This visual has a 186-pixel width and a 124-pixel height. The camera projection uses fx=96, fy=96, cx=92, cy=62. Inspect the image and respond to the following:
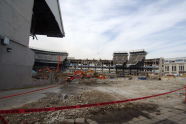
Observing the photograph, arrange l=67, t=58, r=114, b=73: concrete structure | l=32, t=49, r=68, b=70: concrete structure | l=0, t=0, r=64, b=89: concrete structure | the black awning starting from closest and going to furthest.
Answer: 1. l=0, t=0, r=64, b=89: concrete structure
2. the black awning
3. l=32, t=49, r=68, b=70: concrete structure
4. l=67, t=58, r=114, b=73: concrete structure

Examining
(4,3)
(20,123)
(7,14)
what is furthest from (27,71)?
(20,123)

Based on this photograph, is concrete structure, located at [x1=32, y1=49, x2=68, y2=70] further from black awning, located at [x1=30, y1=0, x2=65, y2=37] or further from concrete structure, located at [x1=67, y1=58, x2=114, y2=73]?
black awning, located at [x1=30, y1=0, x2=65, y2=37]

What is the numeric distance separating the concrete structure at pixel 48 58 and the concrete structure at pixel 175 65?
84194mm

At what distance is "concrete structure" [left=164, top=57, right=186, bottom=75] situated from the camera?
73.8m

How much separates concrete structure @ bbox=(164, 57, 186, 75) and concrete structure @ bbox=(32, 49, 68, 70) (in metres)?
84.2

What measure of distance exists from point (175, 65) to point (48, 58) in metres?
97.3

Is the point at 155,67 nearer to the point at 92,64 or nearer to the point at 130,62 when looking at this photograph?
the point at 130,62

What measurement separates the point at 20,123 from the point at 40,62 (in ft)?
231

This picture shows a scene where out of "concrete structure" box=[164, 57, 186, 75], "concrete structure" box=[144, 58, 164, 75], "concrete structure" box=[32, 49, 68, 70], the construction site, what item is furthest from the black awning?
"concrete structure" box=[164, 57, 186, 75]

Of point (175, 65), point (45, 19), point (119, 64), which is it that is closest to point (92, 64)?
point (119, 64)

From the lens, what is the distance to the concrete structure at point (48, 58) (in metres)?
64.9

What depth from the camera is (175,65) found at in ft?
253

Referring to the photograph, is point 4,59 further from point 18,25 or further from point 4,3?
point 4,3

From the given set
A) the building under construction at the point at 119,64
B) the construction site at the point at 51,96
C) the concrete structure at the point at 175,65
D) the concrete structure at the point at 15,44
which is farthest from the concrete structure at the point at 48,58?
the concrete structure at the point at 175,65
